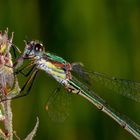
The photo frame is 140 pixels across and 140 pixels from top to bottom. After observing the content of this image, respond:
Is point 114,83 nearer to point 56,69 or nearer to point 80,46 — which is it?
point 56,69

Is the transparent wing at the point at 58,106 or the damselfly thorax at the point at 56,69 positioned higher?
the damselfly thorax at the point at 56,69

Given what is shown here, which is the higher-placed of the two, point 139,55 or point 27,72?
point 139,55

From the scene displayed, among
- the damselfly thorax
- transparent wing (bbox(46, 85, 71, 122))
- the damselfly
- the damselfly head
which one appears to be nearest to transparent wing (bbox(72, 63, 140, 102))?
the damselfly

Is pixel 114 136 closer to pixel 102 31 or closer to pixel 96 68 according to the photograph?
pixel 96 68

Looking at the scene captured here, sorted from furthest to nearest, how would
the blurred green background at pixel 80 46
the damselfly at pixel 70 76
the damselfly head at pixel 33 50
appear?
the blurred green background at pixel 80 46 < the damselfly at pixel 70 76 < the damselfly head at pixel 33 50

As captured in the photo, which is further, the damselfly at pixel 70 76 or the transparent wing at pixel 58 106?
the transparent wing at pixel 58 106

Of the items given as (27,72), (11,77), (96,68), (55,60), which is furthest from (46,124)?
(11,77)

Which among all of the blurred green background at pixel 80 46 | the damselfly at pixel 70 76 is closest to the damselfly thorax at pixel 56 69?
the damselfly at pixel 70 76

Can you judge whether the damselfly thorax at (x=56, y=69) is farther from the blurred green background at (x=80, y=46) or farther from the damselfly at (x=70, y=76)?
the blurred green background at (x=80, y=46)
